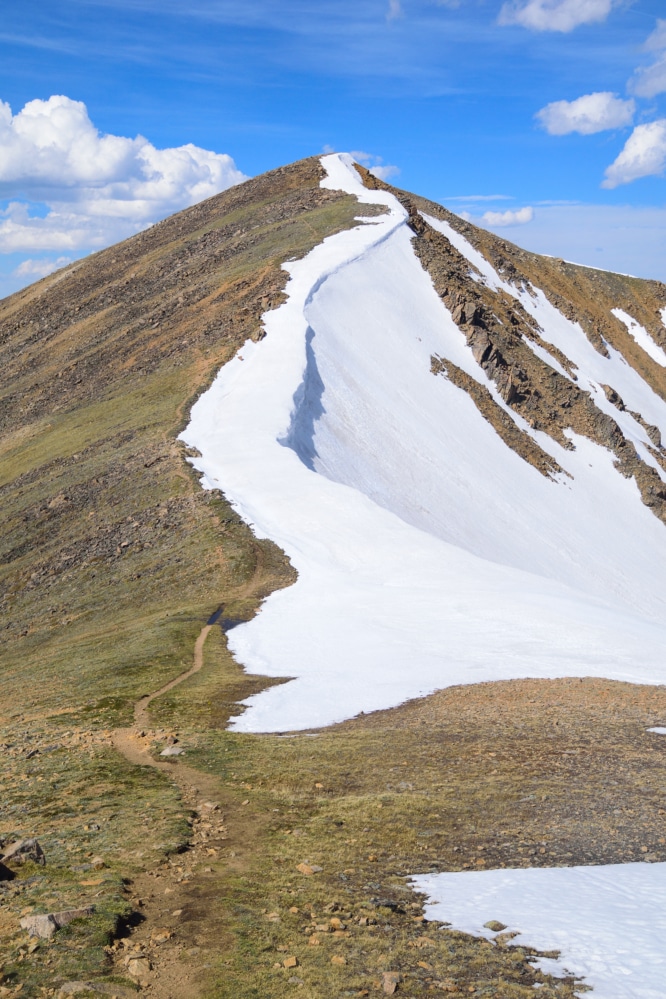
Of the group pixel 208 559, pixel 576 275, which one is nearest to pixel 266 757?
pixel 208 559

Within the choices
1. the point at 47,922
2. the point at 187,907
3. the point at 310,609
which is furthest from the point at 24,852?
the point at 310,609

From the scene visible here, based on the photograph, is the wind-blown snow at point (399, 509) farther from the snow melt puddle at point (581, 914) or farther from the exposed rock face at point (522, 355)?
the snow melt puddle at point (581, 914)

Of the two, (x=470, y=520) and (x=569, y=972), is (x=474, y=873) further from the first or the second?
(x=470, y=520)

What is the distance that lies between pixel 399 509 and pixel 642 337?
81.6 metres

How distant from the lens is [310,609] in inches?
1256

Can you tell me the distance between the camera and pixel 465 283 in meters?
85.9

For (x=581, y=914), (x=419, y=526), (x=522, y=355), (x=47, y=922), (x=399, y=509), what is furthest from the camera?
(x=522, y=355)

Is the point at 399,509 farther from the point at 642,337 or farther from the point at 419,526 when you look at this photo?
the point at 642,337

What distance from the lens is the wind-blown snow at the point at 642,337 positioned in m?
115

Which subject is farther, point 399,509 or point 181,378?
point 181,378

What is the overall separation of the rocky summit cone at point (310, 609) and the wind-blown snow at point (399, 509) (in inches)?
9.5

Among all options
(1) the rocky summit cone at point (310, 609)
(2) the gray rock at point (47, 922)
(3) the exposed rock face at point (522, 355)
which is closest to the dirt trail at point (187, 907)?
(1) the rocky summit cone at point (310, 609)

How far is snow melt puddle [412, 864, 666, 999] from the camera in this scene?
9297 millimetres

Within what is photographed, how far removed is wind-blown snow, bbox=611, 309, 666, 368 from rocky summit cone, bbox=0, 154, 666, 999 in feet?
64.5
